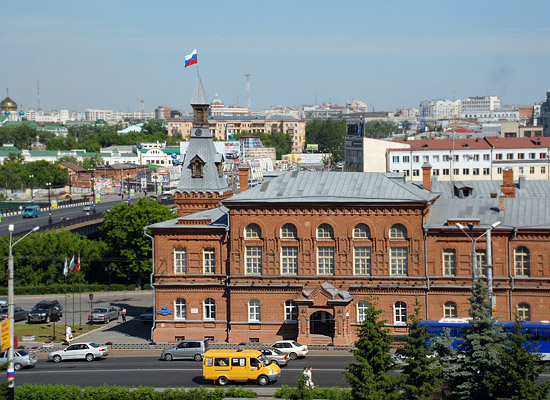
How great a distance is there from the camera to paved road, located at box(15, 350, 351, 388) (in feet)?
176

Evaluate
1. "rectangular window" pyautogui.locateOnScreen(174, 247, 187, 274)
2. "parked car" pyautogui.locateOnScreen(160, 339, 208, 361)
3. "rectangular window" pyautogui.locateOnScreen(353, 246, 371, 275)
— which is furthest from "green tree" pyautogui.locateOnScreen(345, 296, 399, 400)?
"rectangular window" pyautogui.locateOnScreen(174, 247, 187, 274)

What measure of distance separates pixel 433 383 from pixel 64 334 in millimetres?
37919

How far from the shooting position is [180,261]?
67.5 meters

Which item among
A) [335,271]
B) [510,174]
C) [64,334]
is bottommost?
[64,334]

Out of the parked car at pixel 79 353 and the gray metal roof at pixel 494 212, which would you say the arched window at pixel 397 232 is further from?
the parked car at pixel 79 353

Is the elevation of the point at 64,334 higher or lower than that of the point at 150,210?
lower

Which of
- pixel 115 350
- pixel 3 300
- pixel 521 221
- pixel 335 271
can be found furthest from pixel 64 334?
pixel 521 221

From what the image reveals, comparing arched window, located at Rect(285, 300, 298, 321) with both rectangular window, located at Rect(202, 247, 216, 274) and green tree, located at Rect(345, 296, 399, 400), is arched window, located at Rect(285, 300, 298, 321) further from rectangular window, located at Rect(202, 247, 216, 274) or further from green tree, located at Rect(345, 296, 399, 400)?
green tree, located at Rect(345, 296, 399, 400)

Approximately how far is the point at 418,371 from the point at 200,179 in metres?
34.0

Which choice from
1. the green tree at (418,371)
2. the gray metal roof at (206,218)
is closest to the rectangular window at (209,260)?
the gray metal roof at (206,218)

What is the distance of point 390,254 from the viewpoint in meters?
63.8

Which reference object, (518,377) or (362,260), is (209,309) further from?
(518,377)

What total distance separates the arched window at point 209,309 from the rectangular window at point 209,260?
2.09 m

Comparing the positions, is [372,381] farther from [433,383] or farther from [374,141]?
[374,141]
